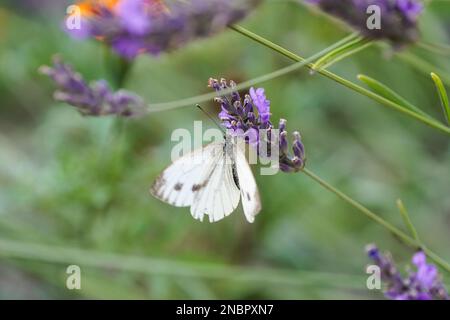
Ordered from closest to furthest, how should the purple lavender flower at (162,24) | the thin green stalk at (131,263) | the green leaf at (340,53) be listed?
the purple lavender flower at (162,24), the green leaf at (340,53), the thin green stalk at (131,263)

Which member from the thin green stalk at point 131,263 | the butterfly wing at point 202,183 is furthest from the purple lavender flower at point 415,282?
the thin green stalk at point 131,263

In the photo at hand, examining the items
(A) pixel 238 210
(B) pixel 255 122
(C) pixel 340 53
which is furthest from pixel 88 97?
(A) pixel 238 210

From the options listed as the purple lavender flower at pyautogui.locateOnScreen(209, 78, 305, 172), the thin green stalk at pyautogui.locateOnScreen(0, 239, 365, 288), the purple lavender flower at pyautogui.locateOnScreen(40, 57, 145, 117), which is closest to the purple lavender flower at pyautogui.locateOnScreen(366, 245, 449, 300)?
the purple lavender flower at pyautogui.locateOnScreen(209, 78, 305, 172)

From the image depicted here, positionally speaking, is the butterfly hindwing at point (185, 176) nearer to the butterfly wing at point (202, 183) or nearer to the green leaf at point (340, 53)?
the butterfly wing at point (202, 183)

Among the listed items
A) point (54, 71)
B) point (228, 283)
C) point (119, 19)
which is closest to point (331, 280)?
point (228, 283)

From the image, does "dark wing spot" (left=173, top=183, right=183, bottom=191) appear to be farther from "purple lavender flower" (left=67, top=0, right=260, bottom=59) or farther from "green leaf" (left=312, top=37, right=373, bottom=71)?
"purple lavender flower" (left=67, top=0, right=260, bottom=59)

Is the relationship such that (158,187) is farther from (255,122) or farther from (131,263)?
(131,263)

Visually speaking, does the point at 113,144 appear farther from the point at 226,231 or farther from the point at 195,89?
the point at 195,89
